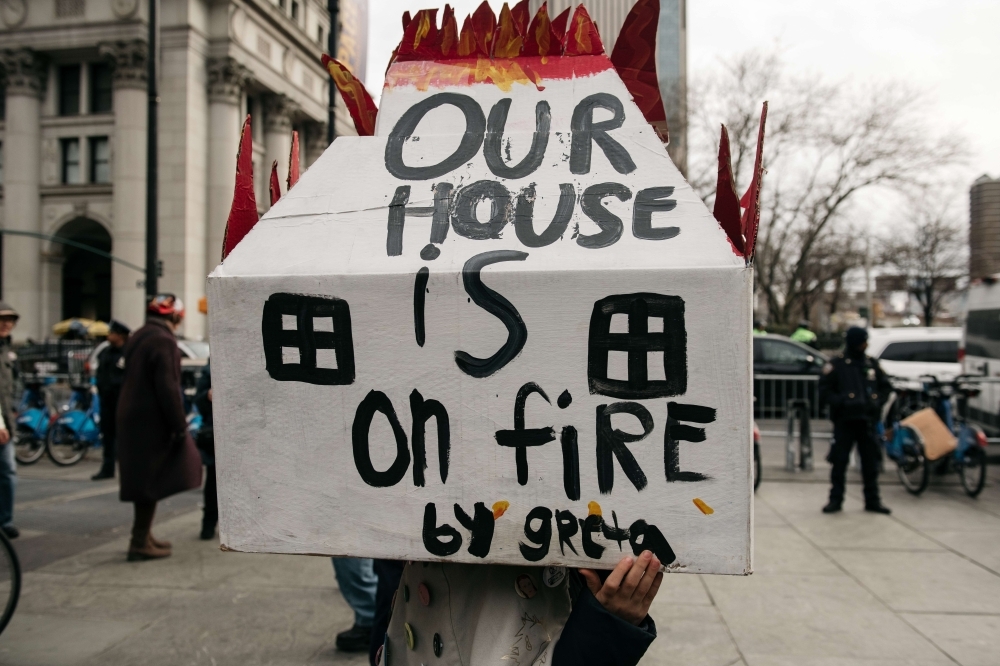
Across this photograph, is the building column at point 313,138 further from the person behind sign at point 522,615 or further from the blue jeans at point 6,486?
the person behind sign at point 522,615

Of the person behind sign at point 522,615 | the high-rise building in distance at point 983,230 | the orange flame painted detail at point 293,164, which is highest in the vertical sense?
the high-rise building in distance at point 983,230

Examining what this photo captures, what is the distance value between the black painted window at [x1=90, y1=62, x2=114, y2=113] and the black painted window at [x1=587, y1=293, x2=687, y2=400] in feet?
124

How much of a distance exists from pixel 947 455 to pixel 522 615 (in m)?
8.59

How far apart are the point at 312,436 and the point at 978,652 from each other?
4227 millimetres

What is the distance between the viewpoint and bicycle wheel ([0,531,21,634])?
385 cm

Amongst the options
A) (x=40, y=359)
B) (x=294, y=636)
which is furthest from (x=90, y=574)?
(x=40, y=359)

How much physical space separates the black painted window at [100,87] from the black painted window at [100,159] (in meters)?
1.66

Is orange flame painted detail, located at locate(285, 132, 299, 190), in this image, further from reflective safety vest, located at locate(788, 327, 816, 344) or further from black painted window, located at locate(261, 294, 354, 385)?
reflective safety vest, located at locate(788, 327, 816, 344)

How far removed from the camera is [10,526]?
20.0ft

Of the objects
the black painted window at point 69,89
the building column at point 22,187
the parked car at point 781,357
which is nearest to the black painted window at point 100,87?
the black painted window at point 69,89

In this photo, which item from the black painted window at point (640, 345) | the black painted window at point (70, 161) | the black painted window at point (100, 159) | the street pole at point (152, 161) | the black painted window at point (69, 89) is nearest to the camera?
the black painted window at point (640, 345)

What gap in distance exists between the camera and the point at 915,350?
14.7 meters

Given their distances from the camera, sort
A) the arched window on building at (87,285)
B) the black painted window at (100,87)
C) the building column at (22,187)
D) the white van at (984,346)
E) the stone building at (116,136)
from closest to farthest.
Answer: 1. the white van at (984,346)
2. the stone building at (116,136)
3. the building column at (22,187)
4. the black painted window at (100,87)
5. the arched window on building at (87,285)

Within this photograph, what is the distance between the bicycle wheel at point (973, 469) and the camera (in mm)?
7941
